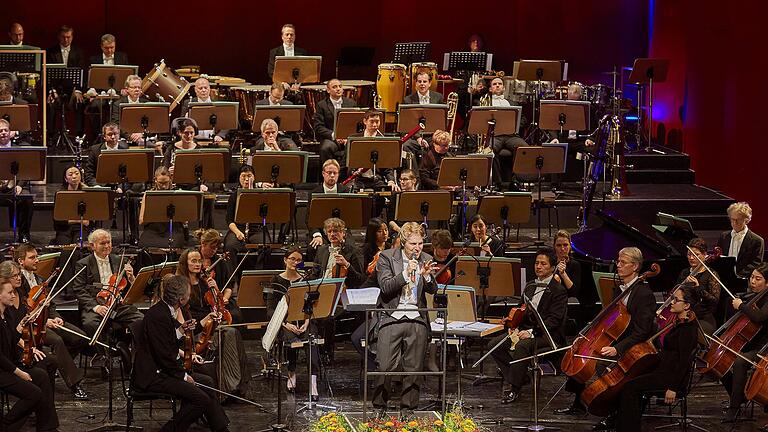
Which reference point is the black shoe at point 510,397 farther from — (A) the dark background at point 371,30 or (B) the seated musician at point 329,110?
(A) the dark background at point 371,30

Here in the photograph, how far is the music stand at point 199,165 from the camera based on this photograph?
1205 cm

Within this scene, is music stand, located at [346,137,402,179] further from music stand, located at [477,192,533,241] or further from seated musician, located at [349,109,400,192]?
music stand, located at [477,192,533,241]

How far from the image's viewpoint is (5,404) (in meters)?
9.96

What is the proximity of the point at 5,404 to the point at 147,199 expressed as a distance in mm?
2252

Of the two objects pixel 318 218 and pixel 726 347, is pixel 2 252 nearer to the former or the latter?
pixel 318 218

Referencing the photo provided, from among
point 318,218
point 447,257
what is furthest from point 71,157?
point 447,257

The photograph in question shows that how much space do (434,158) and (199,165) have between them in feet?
7.93

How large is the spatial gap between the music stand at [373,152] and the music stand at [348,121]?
4.04 ft

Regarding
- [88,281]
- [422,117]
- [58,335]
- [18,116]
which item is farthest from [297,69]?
[58,335]

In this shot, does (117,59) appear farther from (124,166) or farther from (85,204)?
(85,204)

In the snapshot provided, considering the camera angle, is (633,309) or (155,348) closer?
(155,348)

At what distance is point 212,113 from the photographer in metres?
13.8

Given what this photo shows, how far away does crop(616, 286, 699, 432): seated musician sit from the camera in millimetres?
9172

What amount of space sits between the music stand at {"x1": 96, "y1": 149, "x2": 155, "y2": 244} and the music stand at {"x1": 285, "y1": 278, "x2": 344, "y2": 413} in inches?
117
